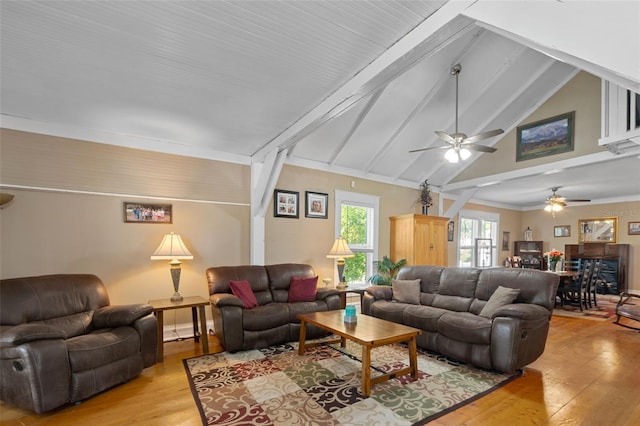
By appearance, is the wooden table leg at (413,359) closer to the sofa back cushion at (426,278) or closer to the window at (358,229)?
the sofa back cushion at (426,278)

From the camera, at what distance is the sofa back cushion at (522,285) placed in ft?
10.3

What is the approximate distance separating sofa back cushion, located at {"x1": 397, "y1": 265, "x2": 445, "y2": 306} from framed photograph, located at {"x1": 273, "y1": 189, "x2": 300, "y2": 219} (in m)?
2.00

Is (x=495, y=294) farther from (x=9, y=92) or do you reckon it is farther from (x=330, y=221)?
(x=9, y=92)

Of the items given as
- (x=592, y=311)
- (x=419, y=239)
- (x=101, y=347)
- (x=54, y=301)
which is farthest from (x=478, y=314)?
(x=54, y=301)

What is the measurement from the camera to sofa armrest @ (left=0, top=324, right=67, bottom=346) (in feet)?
7.04

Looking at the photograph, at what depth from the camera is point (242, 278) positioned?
13.2 feet

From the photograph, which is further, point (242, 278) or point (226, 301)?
point (242, 278)

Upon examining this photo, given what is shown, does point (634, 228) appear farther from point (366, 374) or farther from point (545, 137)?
point (366, 374)

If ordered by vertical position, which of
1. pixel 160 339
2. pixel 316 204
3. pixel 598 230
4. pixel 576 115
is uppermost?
pixel 576 115

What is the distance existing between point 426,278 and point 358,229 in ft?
5.80

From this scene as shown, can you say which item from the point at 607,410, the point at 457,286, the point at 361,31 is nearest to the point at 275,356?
the point at 457,286

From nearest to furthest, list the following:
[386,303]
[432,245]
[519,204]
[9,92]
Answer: [9,92] < [386,303] < [432,245] < [519,204]

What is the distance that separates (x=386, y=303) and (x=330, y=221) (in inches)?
71.6

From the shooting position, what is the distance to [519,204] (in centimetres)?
949
